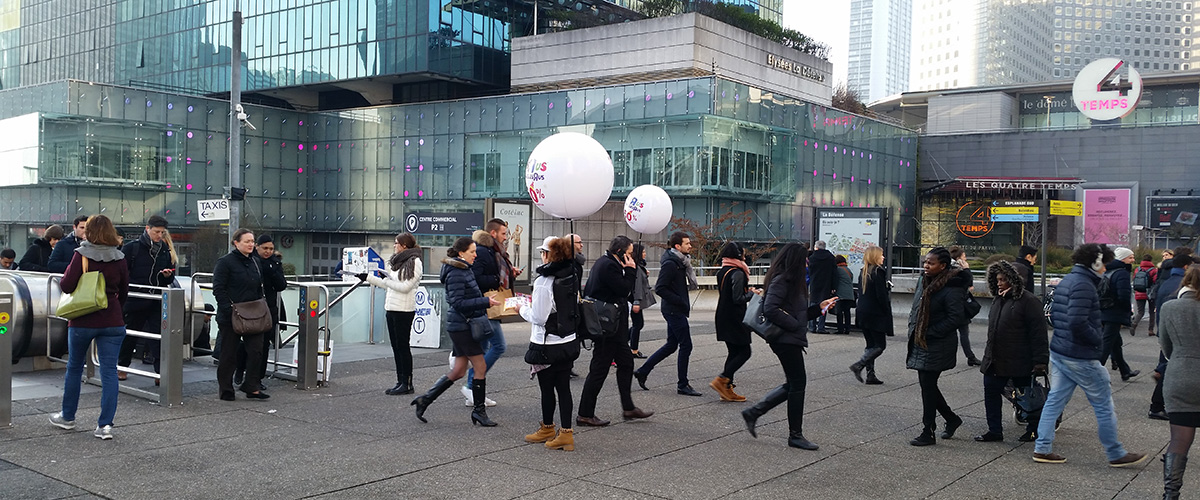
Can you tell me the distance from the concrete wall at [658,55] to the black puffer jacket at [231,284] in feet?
123

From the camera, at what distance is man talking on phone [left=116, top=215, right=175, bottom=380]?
10.8 metres

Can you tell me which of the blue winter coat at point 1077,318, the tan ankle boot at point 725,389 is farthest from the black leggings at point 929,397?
the tan ankle boot at point 725,389

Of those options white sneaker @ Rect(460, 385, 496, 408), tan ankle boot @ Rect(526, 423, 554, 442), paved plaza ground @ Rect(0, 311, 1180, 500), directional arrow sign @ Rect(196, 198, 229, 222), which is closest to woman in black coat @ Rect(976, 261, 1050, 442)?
paved plaza ground @ Rect(0, 311, 1180, 500)

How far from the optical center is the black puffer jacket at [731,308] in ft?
32.7

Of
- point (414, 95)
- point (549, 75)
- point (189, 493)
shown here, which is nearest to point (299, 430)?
point (189, 493)

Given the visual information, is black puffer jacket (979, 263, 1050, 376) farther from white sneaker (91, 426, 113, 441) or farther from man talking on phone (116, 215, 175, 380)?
man talking on phone (116, 215, 175, 380)

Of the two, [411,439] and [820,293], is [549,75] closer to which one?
[820,293]

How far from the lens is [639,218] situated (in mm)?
19469

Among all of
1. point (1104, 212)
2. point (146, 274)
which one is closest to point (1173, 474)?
point (146, 274)

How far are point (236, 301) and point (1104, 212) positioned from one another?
5114cm

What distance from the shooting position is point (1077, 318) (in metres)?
7.58

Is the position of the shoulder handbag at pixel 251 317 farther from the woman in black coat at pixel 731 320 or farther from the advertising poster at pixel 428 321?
the advertising poster at pixel 428 321

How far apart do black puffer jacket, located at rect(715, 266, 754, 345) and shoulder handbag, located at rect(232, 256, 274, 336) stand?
4.56 meters

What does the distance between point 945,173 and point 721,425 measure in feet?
165
